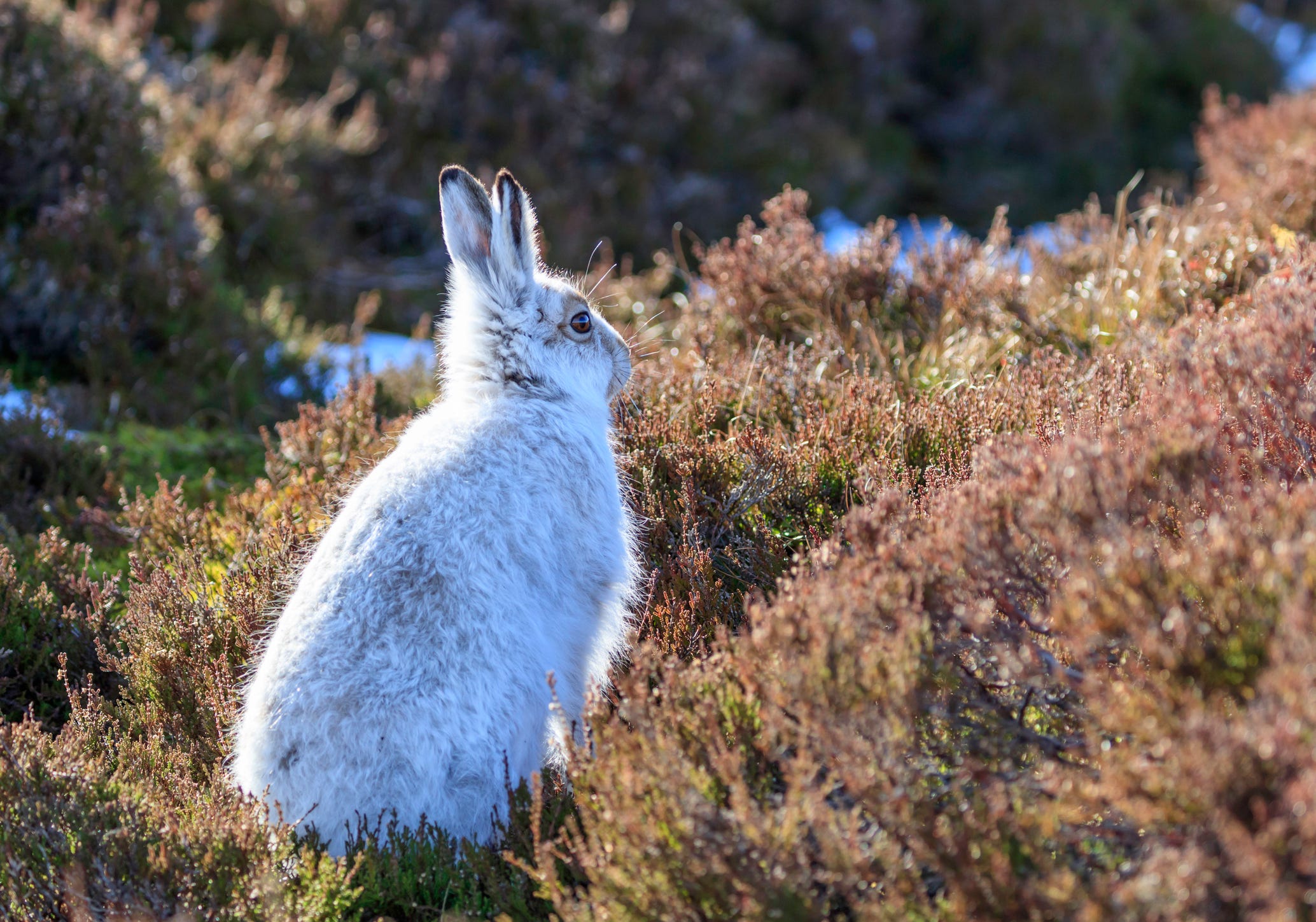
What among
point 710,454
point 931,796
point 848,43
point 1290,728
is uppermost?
point 848,43

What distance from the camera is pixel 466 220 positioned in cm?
411

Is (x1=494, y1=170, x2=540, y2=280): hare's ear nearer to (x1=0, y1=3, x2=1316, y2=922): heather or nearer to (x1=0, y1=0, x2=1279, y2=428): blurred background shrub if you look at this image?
(x1=0, y1=3, x2=1316, y2=922): heather

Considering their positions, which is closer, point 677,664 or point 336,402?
point 677,664

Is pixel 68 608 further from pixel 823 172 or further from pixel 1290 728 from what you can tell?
pixel 823 172

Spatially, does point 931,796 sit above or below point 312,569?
below

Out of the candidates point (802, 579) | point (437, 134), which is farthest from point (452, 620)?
point (437, 134)

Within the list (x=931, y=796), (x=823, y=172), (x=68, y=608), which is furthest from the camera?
(x=823, y=172)

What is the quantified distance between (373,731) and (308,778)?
279 mm

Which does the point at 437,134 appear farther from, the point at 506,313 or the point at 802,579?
the point at 802,579

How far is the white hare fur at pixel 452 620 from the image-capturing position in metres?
3.12

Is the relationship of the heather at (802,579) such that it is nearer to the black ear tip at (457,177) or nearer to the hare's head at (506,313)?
the hare's head at (506,313)

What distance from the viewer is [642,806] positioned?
2.56 metres

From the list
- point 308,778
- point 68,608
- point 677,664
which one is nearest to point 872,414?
point 677,664

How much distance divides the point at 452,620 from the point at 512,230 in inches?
66.6
